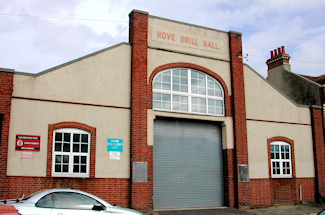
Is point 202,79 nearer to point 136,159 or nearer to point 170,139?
point 170,139

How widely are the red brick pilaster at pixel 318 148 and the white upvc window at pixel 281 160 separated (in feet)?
5.75

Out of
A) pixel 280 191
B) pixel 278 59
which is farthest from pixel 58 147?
pixel 278 59

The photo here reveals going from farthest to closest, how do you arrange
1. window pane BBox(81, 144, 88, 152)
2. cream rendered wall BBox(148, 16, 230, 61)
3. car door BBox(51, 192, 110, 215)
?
1. cream rendered wall BBox(148, 16, 230, 61)
2. window pane BBox(81, 144, 88, 152)
3. car door BBox(51, 192, 110, 215)

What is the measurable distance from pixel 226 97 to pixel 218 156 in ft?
9.42

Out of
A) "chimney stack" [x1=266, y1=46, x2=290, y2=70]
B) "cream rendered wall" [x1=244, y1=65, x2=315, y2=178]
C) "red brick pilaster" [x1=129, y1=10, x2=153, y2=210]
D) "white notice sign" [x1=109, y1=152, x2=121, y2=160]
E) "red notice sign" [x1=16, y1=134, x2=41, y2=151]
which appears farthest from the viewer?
"chimney stack" [x1=266, y1=46, x2=290, y2=70]

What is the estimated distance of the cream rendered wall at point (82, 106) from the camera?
1287 centimetres

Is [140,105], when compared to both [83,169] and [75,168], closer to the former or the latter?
[83,169]

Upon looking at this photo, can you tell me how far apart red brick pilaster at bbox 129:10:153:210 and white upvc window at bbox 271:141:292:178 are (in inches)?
275

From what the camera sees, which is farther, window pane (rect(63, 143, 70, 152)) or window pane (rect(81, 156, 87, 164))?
window pane (rect(81, 156, 87, 164))

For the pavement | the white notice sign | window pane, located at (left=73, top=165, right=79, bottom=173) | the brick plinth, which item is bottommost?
the pavement

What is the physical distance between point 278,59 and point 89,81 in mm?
14878

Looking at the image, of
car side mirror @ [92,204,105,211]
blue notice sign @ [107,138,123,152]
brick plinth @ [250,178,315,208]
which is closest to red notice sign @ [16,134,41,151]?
blue notice sign @ [107,138,123,152]

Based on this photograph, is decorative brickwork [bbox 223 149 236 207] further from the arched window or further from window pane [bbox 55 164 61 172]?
window pane [bbox 55 164 61 172]

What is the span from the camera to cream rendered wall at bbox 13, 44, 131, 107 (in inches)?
525
